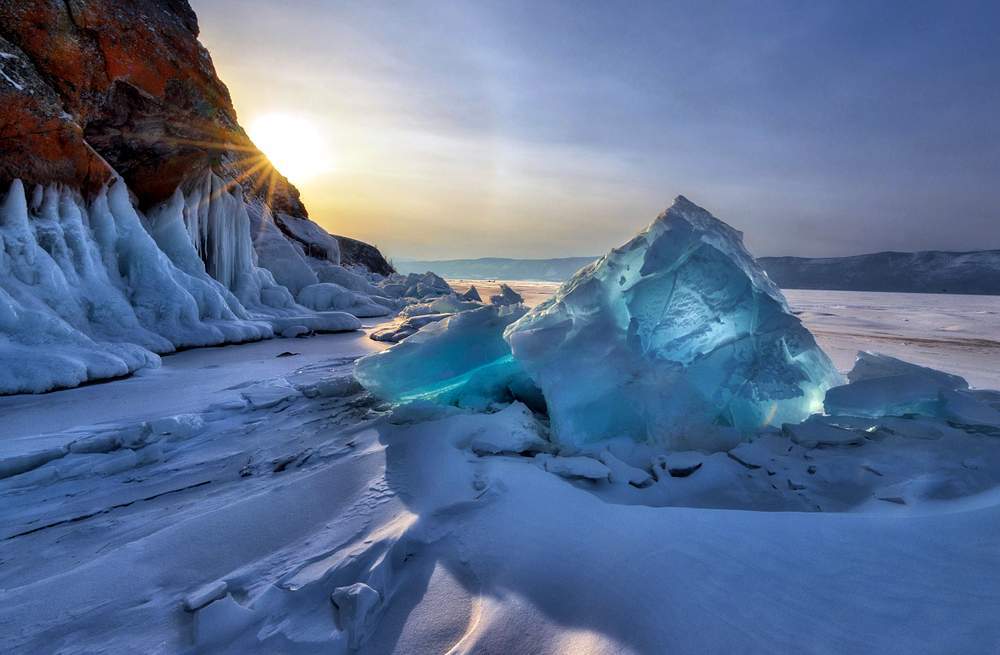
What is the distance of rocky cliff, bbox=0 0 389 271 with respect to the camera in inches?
251

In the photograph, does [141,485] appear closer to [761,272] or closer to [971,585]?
[971,585]

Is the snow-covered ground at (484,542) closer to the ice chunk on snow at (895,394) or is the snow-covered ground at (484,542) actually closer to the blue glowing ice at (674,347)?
the ice chunk on snow at (895,394)

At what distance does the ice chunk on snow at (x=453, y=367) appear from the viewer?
3975mm

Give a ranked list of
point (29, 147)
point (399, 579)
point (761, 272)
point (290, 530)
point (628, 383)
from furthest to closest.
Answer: point (29, 147)
point (761, 272)
point (628, 383)
point (290, 530)
point (399, 579)

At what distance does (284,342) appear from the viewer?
855 cm

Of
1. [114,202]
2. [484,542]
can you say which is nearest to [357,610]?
[484,542]

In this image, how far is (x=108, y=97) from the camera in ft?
25.9

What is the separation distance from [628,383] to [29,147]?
9.19 metres

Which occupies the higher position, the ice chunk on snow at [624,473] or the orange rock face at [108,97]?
the orange rock face at [108,97]

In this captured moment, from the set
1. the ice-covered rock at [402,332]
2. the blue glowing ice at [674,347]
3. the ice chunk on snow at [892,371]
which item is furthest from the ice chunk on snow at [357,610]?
the ice-covered rock at [402,332]

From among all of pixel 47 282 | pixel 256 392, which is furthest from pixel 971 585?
pixel 47 282

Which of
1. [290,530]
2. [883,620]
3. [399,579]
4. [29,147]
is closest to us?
[883,620]

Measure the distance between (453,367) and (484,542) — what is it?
2419 mm

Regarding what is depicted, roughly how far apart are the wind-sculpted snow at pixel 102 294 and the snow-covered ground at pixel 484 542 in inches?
80.8
